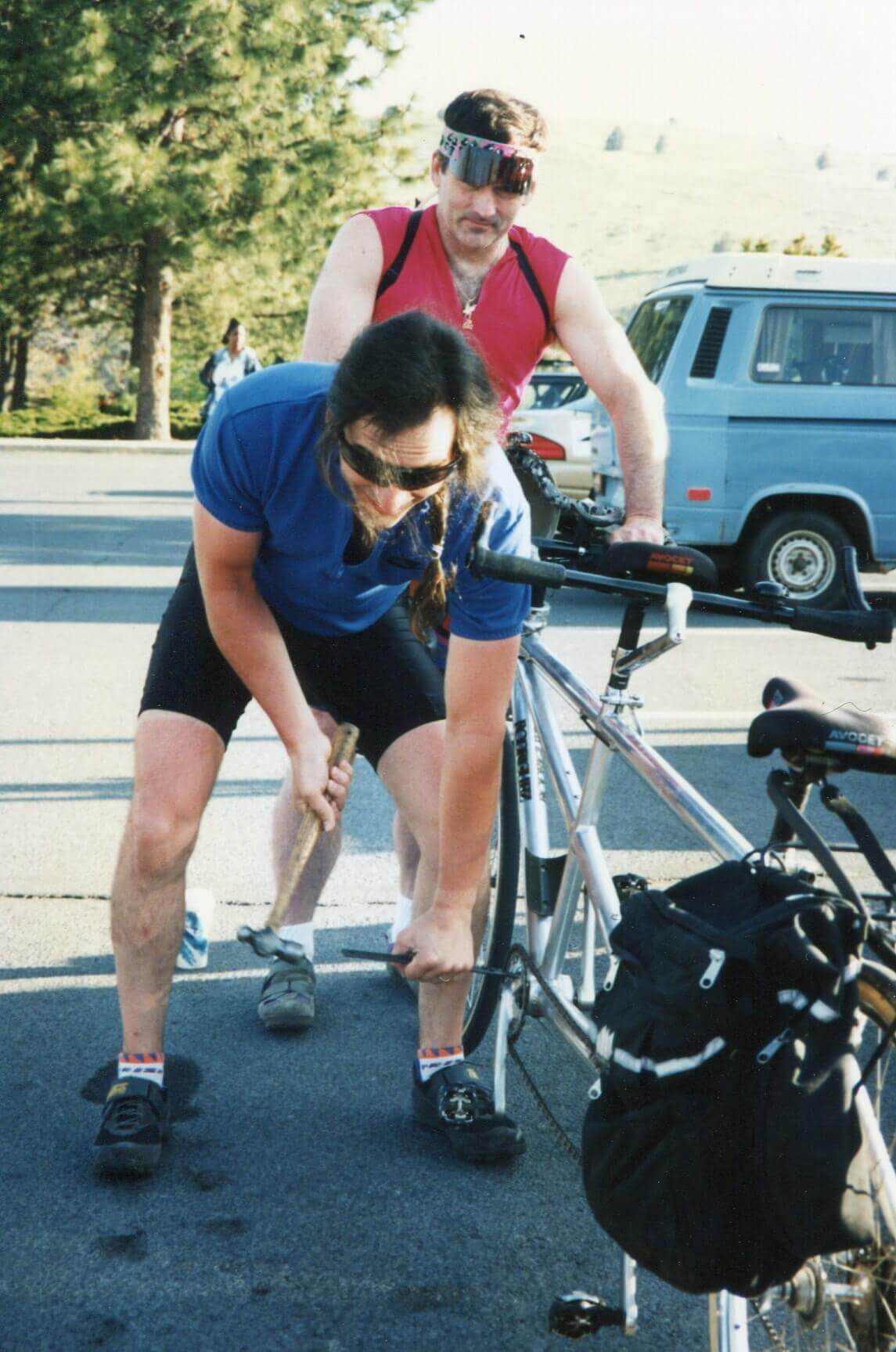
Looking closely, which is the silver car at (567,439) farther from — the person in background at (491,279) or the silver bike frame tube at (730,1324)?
the silver bike frame tube at (730,1324)

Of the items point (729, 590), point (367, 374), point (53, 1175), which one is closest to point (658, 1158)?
point (367, 374)

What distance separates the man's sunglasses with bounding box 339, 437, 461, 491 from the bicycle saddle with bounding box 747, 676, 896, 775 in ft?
2.52

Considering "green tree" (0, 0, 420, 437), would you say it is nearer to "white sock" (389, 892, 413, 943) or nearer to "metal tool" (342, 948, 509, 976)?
"white sock" (389, 892, 413, 943)

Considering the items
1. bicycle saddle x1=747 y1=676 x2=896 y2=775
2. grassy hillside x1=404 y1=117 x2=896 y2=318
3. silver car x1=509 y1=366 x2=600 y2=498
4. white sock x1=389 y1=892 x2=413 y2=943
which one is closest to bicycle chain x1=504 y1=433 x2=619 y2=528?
white sock x1=389 y1=892 x2=413 y2=943

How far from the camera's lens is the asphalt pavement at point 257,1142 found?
269 centimetres

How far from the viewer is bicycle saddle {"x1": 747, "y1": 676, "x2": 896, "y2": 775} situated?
196 centimetres

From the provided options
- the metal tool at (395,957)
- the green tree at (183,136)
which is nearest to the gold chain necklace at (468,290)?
the metal tool at (395,957)

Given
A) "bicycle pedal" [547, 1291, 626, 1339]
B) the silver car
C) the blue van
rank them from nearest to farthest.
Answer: "bicycle pedal" [547, 1291, 626, 1339], the blue van, the silver car

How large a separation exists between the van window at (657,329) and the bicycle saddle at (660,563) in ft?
27.5

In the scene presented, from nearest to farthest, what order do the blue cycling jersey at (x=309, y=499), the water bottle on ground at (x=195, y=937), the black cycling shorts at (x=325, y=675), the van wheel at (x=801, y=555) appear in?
1. the blue cycling jersey at (x=309, y=499)
2. the black cycling shorts at (x=325, y=675)
3. the water bottle on ground at (x=195, y=937)
4. the van wheel at (x=801, y=555)

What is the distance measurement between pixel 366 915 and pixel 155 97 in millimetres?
27093

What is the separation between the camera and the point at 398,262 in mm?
3422

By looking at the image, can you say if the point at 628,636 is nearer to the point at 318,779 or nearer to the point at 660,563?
the point at 660,563

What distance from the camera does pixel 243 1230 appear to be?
9.62 feet
